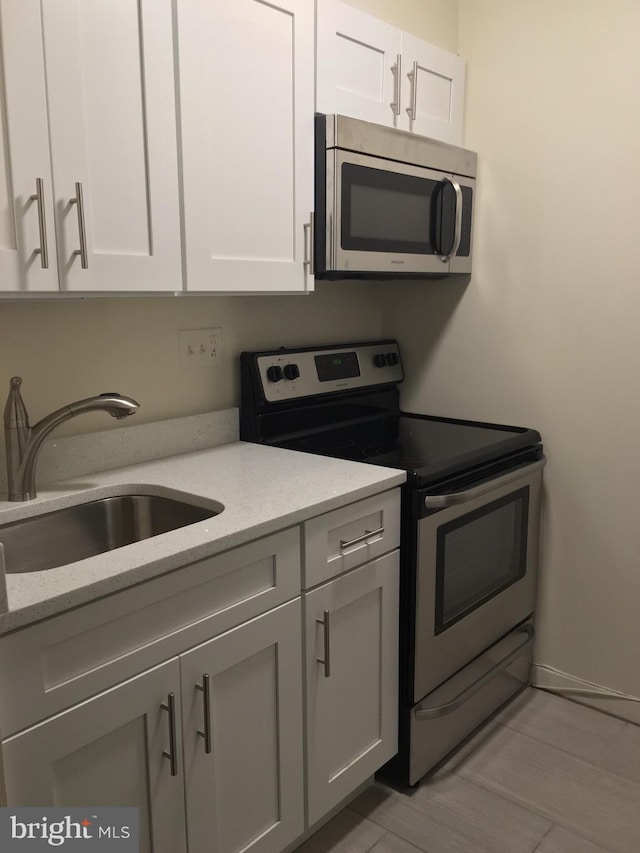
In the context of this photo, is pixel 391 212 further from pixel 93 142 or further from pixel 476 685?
pixel 476 685

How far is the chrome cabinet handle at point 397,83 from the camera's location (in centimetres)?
209

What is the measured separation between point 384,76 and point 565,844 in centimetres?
212

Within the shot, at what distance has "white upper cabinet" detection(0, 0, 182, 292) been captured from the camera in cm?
131

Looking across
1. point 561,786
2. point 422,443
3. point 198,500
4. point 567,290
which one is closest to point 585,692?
point 561,786

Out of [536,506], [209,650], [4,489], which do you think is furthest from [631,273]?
[4,489]

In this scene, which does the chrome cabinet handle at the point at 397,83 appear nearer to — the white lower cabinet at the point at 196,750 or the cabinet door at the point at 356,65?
the cabinet door at the point at 356,65

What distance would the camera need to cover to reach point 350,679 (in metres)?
1.78

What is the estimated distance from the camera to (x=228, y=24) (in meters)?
1.64

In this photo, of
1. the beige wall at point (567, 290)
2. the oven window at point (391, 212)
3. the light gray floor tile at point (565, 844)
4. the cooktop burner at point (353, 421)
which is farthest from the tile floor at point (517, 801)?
the oven window at point (391, 212)

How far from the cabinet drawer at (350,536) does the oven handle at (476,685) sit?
51cm

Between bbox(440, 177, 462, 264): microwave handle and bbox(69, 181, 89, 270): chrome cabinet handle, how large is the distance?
4.06ft

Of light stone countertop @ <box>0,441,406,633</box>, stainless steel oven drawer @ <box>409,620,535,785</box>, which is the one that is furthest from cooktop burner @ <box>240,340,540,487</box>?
stainless steel oven drawer @ <box>409,620,535,785</box>

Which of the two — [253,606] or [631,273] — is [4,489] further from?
[631,273]

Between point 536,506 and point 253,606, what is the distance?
124 cm
